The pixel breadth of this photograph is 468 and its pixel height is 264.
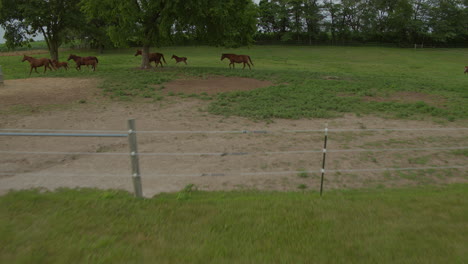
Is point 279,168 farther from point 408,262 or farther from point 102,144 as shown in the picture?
point 102,144

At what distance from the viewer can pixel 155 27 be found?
22.6 m

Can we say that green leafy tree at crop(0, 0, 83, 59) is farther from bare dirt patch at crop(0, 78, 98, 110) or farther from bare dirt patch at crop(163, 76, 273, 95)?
bare dirt patch at crop(163, 76, 273, 95)

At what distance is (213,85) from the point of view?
17906 millimetres

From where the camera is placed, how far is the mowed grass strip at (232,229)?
3.35m

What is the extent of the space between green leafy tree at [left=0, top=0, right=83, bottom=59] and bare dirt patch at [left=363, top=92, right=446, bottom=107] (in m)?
22.3

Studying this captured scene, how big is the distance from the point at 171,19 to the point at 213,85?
658 cm

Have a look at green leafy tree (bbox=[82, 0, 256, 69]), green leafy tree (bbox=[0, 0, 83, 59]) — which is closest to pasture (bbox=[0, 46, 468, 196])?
green leafy tree (bbox=[82, 0, 256, 69])

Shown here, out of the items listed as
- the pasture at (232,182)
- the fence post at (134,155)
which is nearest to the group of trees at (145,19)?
the pasture at (232,182)

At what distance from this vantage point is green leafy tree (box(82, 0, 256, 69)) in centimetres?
2017

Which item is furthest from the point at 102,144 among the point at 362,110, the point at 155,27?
the point at 155,27

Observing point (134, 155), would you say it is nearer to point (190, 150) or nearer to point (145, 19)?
point (190, 150)

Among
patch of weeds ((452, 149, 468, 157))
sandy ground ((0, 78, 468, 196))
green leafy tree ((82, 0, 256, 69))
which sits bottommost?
patch of weeds ((452, 149, 468, 157))

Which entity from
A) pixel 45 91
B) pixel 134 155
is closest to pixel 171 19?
pixel 45 91

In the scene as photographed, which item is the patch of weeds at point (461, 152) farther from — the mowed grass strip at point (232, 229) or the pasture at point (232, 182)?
the mowed grass strip at point (232, 229)
